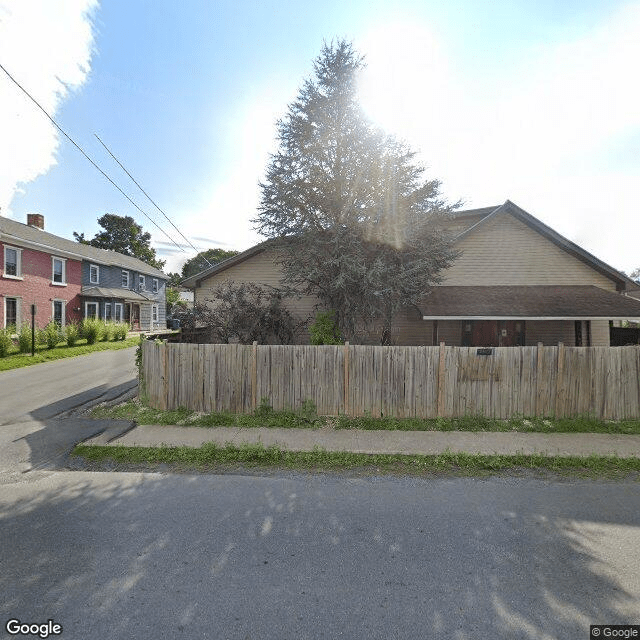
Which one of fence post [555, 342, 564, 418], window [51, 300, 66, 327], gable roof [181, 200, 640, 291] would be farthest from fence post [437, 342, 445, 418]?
window [51, 300, 66, 327]

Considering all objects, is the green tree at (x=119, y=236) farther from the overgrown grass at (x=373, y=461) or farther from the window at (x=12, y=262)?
the overgrown grass at (x=373, y=461)

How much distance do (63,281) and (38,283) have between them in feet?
8.77

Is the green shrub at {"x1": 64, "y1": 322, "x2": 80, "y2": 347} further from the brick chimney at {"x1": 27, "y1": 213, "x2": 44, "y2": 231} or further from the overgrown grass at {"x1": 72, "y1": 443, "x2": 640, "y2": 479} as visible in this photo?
the overgrown grass at {"x1": 72, "y1": 443, "x2": 640, "y2": 479}

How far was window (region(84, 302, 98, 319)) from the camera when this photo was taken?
28406 millimetres

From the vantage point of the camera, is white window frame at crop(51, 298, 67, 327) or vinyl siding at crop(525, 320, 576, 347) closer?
vinyl siding at crop(525, 320, 576, 347)

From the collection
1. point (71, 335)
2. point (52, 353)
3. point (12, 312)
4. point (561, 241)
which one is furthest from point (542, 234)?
point (12, 312)

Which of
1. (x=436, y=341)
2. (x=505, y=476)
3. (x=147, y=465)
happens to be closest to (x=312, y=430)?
(x=147, y=465)

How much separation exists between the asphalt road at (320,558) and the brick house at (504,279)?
920 centimetres

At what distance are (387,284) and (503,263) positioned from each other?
6.97m

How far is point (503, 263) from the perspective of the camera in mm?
14469

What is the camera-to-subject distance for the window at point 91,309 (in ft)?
93.2

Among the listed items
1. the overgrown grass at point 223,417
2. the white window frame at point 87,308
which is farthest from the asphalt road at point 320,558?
the white window frame at point 87,308

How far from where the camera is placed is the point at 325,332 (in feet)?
35.5

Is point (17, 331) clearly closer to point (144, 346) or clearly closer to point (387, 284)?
point (144, 346)
